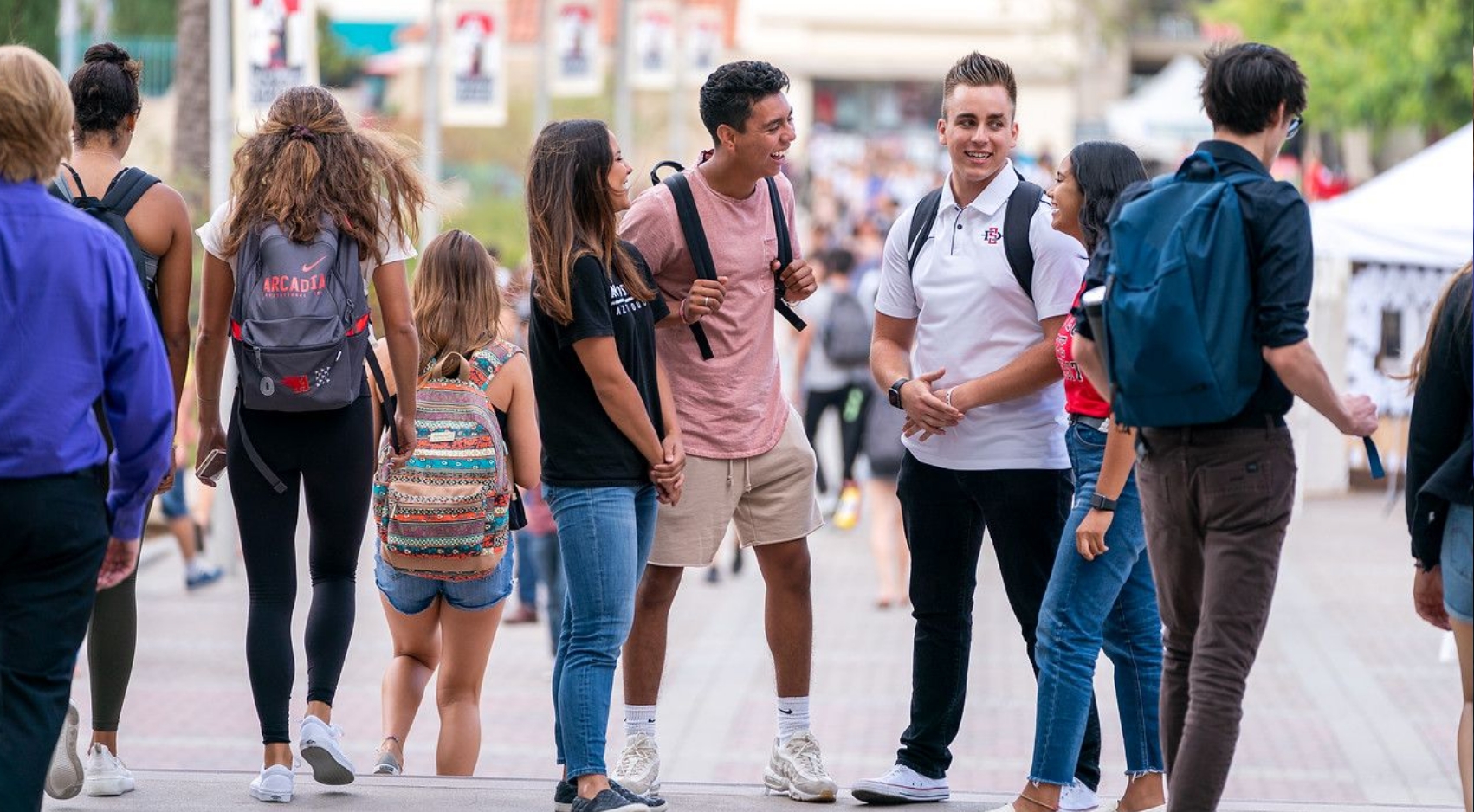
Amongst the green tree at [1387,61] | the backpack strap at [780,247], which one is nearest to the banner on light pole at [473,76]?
the green tree at [1387,61]

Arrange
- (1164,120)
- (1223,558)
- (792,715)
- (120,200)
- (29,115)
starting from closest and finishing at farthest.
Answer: (29,115) → (1223,558) → (120,200) → (792,715) → (1164,120)

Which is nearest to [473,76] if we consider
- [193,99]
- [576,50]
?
[193,99]

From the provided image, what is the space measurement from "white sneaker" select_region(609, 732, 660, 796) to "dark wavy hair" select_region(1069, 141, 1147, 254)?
1.88 metres

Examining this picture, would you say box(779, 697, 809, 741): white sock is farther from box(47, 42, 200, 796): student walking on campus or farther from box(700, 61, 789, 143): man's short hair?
box(47, 42, 200, 796): student walking on campus

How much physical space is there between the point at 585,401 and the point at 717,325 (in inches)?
21.6

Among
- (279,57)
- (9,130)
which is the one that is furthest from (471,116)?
(9,130)

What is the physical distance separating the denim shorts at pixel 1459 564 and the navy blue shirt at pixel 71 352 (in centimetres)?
287

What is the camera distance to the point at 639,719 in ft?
18.4

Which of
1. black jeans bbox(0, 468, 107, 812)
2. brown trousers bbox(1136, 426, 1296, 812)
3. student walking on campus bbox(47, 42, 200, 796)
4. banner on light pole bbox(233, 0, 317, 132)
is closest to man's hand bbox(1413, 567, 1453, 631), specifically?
brown trousers bbox(1136, 426, 1296, 812)

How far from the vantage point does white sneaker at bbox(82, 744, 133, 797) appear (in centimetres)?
555

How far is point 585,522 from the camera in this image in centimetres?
512

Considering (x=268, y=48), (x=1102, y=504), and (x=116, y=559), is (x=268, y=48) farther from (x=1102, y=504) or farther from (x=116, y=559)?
(x=1102, y=504)

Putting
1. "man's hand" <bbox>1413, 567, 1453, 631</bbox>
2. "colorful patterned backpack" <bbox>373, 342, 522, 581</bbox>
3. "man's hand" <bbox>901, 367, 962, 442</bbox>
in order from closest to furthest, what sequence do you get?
"man's hand" <bbox>1413, 567, 1453, 631</bbox> < "man's hand" <bbox>901, 367, 962, 442</bbox> < "colorful patterned backpack" <bbox>373, 342, 522, 581</bbox>

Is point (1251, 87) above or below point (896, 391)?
above
